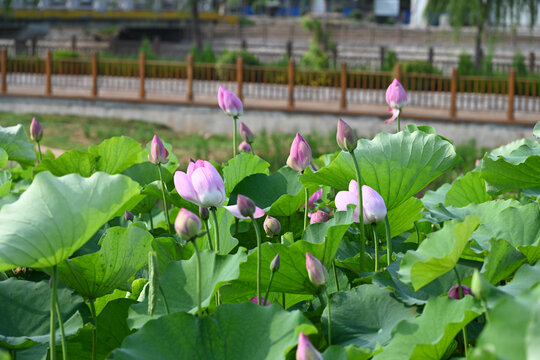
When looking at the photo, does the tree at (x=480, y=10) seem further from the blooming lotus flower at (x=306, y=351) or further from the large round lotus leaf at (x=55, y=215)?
the blooming lotus flower at (x=306, y=351)

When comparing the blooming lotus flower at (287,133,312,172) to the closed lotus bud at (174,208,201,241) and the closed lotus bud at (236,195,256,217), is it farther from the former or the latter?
the closed lotus bud at (174,208,201,241)

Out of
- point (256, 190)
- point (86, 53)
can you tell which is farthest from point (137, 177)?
point (86, 53)

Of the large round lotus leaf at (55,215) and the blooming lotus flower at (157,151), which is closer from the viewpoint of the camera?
the large round lotus leaf at (55,215)

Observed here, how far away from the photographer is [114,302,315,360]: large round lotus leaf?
48.8 inches

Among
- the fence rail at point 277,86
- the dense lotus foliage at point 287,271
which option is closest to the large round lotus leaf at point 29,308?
the dense lotus foliage at point 287,271

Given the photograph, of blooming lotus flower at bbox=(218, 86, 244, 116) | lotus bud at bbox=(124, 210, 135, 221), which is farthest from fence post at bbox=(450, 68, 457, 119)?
lotus bud at bbox=(124, 210, 135, 221)

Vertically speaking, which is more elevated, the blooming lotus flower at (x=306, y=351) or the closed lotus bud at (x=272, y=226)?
the blooming lotus flower at (x=306, y=351)

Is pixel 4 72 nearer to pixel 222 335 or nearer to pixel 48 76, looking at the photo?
pixel 48 76

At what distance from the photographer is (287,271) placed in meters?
1.48

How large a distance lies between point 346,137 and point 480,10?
→ 22.0 metres

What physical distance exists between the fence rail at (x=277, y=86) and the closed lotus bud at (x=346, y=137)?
14.5 metres

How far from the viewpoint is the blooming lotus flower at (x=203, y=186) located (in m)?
1.49

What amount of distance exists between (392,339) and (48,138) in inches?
594

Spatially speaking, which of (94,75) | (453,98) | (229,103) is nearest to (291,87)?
(453,98)
